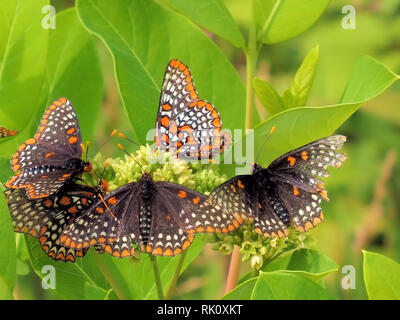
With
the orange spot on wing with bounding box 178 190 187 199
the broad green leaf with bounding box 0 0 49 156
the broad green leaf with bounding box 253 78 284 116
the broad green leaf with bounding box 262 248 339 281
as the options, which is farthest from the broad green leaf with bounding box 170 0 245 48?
the broad green leaf with bounding box 262 248 339 281

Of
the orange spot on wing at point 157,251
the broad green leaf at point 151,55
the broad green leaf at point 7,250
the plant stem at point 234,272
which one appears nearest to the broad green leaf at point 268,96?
the broad green leaf at point 151,55

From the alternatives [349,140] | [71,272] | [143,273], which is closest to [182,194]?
[143,273]

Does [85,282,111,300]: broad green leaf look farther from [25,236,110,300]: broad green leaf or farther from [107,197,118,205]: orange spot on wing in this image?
[107,197,118,205]: orange spot on wing

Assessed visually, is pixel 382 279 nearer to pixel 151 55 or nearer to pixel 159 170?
pixel 159 170

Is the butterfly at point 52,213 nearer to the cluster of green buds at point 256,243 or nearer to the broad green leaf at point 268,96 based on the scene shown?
the cluster of green buds at point 256,243

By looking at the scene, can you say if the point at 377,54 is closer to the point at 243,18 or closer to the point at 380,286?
the point at 243,18
